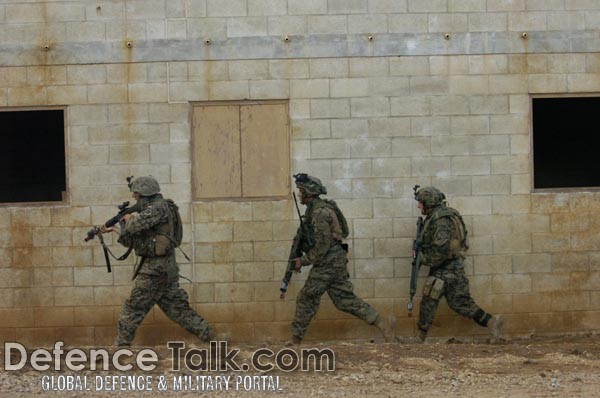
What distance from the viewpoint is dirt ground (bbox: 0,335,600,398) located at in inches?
335

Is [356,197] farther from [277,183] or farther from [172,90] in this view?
[172,90]

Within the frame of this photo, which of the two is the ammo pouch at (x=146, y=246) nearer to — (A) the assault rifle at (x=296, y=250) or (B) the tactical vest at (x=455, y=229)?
(A) the assault rifle at (x=296, y=250)

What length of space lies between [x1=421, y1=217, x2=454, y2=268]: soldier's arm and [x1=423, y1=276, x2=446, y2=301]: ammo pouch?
0.53 feet

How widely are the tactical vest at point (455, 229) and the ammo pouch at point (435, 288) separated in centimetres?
29

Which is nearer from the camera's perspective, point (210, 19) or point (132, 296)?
point (132, 296)

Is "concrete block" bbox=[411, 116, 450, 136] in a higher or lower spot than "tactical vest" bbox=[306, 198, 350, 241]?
higher

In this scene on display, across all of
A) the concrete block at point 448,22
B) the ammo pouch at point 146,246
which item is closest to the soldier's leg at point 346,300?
the ammo pouch at point 146,246

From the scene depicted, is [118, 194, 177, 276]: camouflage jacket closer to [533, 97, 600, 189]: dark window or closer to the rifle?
the rifle

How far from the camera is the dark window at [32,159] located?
48.9 feet

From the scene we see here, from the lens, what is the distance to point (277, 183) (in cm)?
1170

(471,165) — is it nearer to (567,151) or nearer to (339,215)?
(339,215)

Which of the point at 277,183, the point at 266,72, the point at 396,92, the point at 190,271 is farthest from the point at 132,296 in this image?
the point at 396,92

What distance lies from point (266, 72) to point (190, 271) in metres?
2.27

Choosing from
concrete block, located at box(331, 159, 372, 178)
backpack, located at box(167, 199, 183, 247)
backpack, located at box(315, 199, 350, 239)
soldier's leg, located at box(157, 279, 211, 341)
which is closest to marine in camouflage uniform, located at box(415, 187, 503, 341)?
concrete block, located at box(331, 159, 372, 178)
